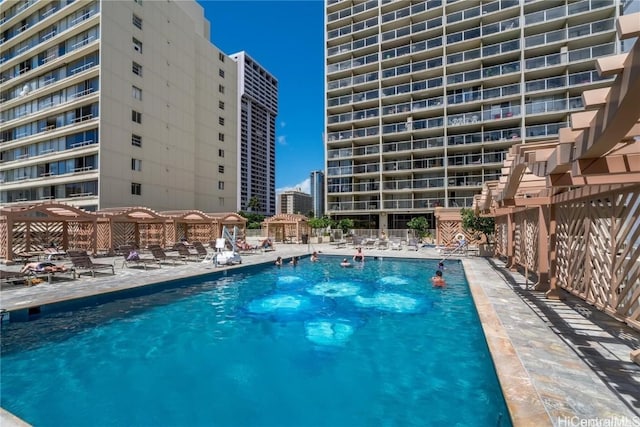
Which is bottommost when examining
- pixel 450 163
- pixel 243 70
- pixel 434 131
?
pixel 450 163

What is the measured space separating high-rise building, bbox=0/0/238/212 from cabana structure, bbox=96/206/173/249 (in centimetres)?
319

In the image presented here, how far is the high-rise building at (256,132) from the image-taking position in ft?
389

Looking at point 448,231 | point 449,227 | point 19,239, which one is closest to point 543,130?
point 449,227

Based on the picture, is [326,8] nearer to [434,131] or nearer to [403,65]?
[403,65]

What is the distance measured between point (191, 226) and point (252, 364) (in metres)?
25.0

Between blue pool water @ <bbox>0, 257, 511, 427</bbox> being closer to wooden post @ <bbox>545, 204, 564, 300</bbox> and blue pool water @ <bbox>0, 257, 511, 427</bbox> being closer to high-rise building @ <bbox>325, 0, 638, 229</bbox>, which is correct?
wooden post @ <bbox>545, 204, 564, 300</bbox>

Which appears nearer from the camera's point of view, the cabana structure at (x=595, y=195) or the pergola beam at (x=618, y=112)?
the pergola beam at (x=618, y=112)

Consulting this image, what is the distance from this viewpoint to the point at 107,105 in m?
24.5

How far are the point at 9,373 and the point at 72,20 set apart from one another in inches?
1304

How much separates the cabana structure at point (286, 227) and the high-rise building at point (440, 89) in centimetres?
893

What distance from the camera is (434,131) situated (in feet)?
115

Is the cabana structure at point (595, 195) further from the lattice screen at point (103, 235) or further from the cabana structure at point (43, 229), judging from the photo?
the lattice screen at point (103, 235)

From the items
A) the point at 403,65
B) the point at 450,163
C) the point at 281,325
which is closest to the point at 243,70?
the point at 403,65

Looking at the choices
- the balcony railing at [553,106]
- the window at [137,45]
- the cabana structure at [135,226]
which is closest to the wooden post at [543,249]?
the cabana structure at [135,226]
